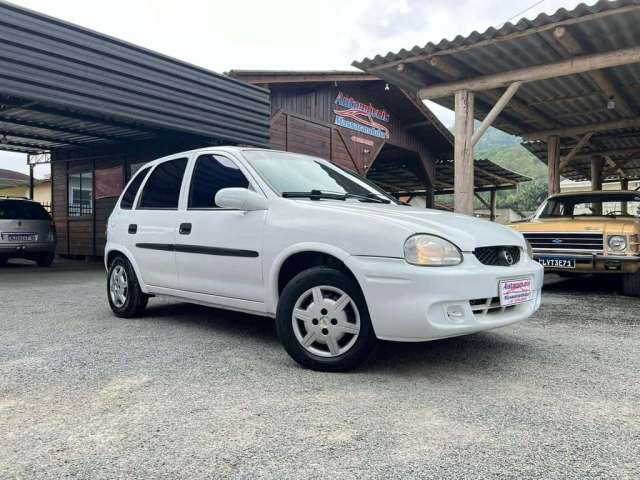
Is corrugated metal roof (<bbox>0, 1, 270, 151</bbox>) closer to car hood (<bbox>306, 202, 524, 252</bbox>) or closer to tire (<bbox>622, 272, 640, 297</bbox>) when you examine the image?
car hood (<bbox>306, 202, 524, 252</bbox>)

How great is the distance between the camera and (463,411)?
2.57m

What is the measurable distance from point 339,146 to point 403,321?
12.1 meters

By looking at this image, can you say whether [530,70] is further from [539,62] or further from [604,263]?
[604,263]

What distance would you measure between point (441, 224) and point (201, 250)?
6.33 feet

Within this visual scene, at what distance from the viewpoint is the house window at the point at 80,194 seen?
13344mm

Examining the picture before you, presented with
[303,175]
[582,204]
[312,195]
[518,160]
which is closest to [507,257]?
[312,195]

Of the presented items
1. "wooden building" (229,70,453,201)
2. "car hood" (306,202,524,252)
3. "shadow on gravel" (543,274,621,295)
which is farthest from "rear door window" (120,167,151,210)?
"wooden building" (229,70,453,201)

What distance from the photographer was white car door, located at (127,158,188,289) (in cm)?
443

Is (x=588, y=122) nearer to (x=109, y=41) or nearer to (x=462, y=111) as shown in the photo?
(x=462, y=111)

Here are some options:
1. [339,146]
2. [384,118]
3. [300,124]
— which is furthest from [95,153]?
[384,118]

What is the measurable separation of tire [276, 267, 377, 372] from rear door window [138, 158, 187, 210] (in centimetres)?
174


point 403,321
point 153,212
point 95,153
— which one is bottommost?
point 403,321

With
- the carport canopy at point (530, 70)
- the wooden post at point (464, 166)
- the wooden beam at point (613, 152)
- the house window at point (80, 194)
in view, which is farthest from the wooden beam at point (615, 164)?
the house window at point (80, 194)

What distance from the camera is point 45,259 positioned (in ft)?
38.7
